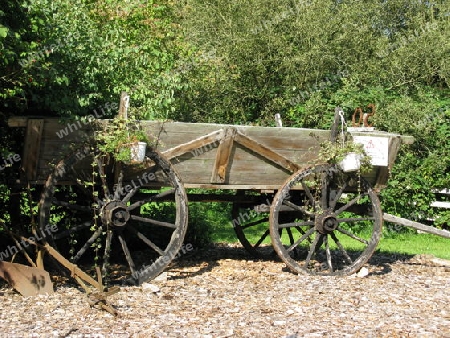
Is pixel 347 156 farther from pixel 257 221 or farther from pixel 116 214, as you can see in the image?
pixel 116 214

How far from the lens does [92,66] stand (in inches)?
239

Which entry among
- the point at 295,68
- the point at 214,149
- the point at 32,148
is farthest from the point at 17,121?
the point at 295,68

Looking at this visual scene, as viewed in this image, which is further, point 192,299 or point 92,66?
point 92,66

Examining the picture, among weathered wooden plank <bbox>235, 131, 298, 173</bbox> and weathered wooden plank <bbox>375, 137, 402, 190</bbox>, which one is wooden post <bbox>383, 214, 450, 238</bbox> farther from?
weathered wooden plank <bbox>235, 131, 298, 173</bbox>

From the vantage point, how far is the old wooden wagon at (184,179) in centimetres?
542

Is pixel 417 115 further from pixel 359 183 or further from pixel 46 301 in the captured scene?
pixel 46 301

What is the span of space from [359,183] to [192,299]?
2151 mm

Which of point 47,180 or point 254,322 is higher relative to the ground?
point 47,180

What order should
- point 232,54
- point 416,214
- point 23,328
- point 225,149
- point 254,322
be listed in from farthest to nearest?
point 232,54
point 416,214
point 225,149
point 254,322
point 23,328

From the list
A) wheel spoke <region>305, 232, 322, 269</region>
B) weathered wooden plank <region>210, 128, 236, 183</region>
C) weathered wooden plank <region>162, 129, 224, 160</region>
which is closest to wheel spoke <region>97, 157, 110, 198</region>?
weathered wooden plank <region>162, 129, 224, 160</region>

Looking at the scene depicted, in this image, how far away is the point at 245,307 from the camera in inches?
201

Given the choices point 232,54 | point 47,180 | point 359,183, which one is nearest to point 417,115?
point 232,54

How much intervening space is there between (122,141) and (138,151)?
0.16m

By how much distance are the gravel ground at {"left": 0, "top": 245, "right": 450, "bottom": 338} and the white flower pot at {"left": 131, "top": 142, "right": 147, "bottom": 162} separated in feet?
3.69
